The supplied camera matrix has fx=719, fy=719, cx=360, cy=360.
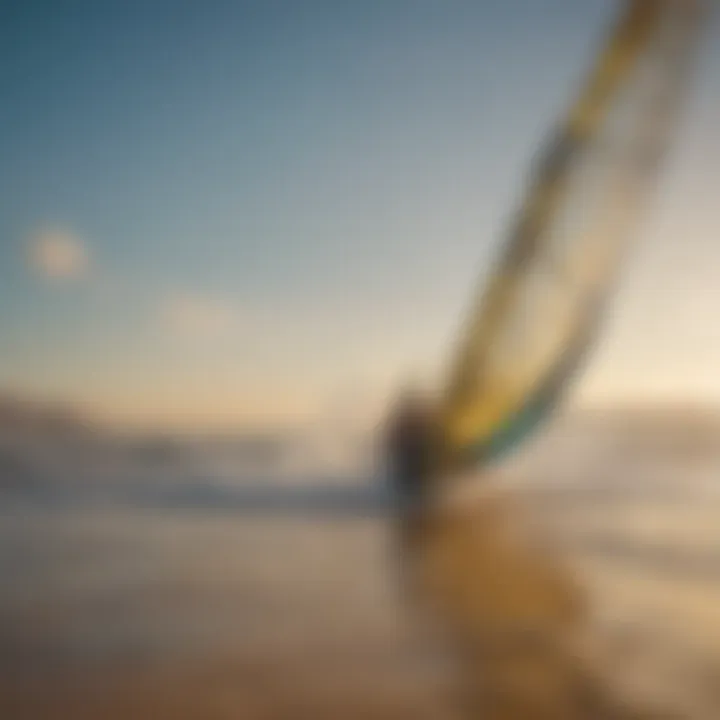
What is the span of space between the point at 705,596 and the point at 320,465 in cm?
104

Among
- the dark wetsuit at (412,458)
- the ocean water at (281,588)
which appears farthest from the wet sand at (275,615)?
the dark wetsuit at (412,458)

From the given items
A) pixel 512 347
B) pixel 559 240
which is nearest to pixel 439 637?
pixel 512 347

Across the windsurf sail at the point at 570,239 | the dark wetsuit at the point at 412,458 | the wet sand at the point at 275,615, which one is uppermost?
the windsurf sail at the point at 570,239

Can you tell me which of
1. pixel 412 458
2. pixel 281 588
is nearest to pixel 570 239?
pixel 412 458

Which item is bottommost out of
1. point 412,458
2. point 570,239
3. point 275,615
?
point 275,615

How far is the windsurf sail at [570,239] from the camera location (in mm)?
1797

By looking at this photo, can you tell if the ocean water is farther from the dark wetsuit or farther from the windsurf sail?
the windsurf sail

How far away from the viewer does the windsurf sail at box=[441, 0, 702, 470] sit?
180 centimetres

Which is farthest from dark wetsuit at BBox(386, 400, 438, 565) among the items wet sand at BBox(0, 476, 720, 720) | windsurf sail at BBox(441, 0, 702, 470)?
wet sand at BBox(0, 476, 720, 720)

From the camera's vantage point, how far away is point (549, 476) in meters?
2.02

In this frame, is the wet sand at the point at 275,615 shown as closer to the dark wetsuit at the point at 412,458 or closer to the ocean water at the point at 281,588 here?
the ocean water at the point at 281,588

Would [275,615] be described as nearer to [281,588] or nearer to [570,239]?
[281,588]

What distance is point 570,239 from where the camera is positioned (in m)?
1.90

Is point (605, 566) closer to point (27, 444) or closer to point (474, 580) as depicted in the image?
point (474, 580)
